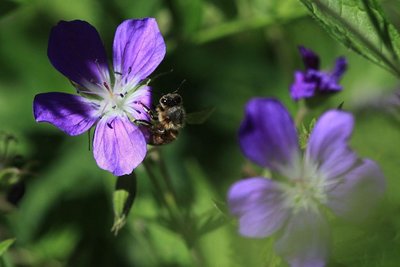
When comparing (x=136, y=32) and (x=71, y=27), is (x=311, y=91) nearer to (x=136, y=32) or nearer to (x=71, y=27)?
(x=136, y=32)

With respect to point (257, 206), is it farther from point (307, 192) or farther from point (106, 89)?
point (106, 89)

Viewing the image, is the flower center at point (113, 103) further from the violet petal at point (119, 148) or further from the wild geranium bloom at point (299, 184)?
the wild geranium bloom at point (299, 184)

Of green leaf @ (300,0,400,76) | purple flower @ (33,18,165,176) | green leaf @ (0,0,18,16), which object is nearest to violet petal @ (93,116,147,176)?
purple flower @ (33,18,165,176)

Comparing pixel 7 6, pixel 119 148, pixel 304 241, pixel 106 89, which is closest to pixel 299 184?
pixel 304 241

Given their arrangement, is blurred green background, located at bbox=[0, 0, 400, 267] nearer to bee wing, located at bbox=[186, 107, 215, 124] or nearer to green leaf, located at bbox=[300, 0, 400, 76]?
green leaf, located at bbox=[300, 0, 400, 76]

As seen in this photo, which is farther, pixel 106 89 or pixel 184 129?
pixel 184 129

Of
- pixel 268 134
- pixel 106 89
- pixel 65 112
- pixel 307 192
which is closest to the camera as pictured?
pixel 268 134

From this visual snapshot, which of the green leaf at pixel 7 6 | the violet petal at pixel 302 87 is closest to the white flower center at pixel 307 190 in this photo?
the violet petal at pixel 302 87
